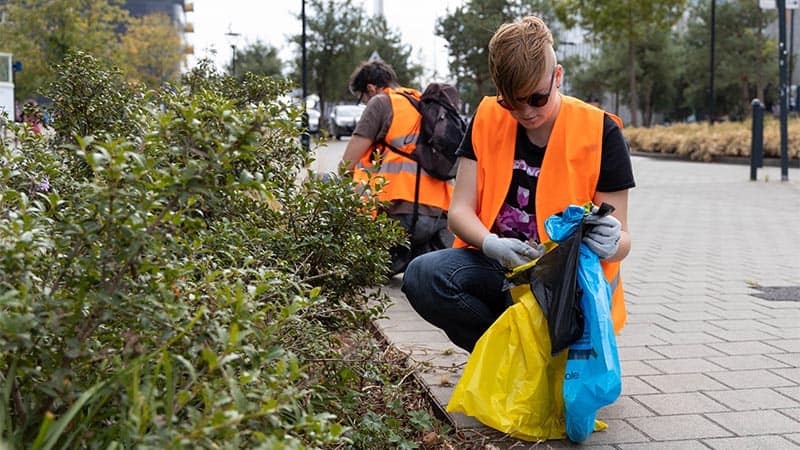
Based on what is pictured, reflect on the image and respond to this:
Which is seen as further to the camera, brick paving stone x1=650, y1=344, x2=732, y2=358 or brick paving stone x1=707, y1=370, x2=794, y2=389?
brick paving stone x1=650, y1=344, x2=732, y2=358

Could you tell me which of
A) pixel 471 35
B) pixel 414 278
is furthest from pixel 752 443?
pixel 471 35

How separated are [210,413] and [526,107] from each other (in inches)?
75.8

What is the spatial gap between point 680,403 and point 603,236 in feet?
3.08

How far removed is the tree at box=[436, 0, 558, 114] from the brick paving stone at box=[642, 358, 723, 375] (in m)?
36.2

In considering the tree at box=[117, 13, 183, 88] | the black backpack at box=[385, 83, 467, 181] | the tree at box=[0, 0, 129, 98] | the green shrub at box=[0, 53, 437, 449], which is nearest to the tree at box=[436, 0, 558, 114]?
the tree at box=[0, 0, 129, 98]

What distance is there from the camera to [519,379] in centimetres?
319

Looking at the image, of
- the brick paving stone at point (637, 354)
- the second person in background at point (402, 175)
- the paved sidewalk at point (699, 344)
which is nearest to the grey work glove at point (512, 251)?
the paved sidewalk at point (699, 344)

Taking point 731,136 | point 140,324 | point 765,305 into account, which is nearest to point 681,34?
point 731,136

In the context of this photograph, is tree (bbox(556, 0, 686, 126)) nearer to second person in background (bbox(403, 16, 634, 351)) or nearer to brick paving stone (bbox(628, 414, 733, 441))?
second person in background (bbox(403, 16, 634, 351))

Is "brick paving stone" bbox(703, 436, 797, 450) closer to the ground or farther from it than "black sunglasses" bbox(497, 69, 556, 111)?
closer to the ground

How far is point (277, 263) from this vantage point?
2.99 m

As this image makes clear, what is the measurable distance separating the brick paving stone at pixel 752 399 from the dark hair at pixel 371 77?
3.51m

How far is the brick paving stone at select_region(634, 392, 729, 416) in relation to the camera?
11.9 ft

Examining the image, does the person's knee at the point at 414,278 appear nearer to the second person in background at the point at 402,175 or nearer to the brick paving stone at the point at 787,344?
the brick paving stone at the point at 787,344
